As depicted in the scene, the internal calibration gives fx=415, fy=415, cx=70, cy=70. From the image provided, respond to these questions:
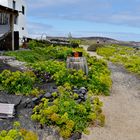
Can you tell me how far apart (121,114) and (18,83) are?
3.93 meters

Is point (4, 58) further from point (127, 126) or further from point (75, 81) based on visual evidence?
point (127, 126)

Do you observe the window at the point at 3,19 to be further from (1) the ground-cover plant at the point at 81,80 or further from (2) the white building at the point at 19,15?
(1) the ground-cover plant at the point at 81,80

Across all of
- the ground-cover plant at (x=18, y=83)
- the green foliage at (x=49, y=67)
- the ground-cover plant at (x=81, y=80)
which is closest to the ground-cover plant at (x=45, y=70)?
the green foliage at (x=49, y=67)

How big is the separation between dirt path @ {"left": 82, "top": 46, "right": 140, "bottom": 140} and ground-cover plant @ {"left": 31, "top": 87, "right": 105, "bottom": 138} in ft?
1.22

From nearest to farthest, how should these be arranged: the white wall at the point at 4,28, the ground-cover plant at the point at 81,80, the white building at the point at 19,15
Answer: the ground-cover plant at the point at 81,80 → the white wall at the point at 4,28 → the white building at the point at 19,15

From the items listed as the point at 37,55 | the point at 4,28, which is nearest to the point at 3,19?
the point at 4,28

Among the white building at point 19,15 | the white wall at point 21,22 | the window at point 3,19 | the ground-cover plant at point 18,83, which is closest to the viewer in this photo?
the ground-cover plant at point 18,83

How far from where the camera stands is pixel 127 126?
471 inches

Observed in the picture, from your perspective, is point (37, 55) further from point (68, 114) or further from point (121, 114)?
point (68, 114)

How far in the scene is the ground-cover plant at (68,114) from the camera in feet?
36.1

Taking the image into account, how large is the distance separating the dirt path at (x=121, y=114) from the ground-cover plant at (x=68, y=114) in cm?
37

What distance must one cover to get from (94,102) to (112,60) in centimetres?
1692

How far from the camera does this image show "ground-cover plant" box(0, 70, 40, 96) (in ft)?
47.2

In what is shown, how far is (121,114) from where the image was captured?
43.3ft
